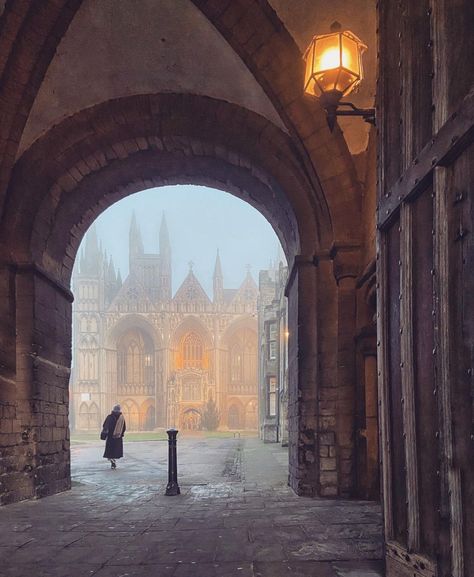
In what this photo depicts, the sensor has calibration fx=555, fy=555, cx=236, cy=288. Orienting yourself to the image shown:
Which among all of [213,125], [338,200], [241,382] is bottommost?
[241,382]

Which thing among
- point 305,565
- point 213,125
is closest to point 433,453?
point 305,565

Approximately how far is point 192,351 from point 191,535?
57210 millimetres

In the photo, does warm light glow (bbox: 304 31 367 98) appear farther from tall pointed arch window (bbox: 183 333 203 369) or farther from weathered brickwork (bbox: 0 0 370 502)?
tall pointed arch window (bbox: 183 333 203 369)

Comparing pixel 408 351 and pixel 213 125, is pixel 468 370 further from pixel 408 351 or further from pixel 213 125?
pixel 213 125

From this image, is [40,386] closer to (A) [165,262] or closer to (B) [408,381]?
(B) [408,381]

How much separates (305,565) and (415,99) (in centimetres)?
329

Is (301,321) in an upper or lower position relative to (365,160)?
lower

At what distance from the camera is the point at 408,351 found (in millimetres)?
3303

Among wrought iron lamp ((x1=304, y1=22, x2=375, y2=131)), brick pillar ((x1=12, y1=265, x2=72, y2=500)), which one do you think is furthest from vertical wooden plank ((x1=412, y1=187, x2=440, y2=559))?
brick pillar ((x1=12, y1=265, x2=72, y2=500))

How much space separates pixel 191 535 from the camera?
5168 mm

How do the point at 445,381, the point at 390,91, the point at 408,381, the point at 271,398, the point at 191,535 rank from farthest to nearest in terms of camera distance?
the point at 271,398 < the point at 191,535 < the point at 390,91 < the point at 408,381 < the point at 445,381

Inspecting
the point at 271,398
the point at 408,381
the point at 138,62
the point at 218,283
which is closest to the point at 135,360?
the point at 218,283

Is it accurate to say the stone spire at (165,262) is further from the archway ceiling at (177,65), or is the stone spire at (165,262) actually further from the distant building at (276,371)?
the archway ceiling at (177,65)

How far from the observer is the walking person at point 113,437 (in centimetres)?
1343
